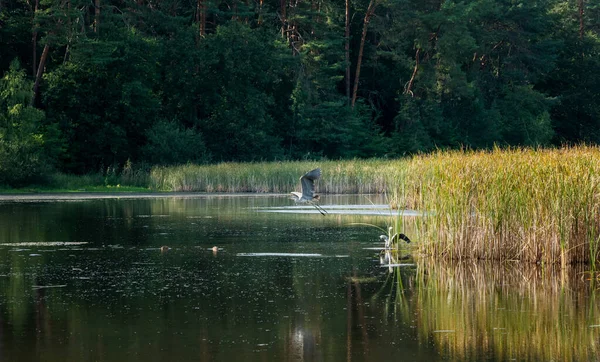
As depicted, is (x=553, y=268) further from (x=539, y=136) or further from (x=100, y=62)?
(x=539, y=136)

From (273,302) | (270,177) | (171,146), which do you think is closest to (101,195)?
(270,177)

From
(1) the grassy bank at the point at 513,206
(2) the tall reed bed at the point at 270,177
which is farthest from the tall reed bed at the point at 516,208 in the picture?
(2) the tall reed bed at the point at 270,177

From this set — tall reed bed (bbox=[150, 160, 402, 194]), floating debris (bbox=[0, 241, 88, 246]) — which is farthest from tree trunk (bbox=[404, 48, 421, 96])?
floating debris (bbox=[0, 241, 88, 246])

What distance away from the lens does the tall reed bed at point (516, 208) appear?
13.6 metres

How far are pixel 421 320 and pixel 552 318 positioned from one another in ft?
4.32

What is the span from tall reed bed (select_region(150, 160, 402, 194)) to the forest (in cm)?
506

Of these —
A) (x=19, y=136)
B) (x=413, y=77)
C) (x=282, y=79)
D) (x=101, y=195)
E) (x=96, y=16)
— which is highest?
(x=96, y=16)

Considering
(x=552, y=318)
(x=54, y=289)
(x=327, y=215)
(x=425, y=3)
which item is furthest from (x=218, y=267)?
(x=425, y=3)

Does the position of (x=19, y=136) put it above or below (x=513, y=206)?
above

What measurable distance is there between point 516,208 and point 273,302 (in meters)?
4.50

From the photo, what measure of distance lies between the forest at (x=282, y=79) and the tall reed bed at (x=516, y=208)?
25.4 meters

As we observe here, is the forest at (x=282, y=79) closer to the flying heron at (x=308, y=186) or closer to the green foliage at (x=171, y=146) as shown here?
the green foliage at (x=171, y=146)

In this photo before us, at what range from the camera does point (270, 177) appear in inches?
1448

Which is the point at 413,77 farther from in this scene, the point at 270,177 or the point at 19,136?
the point at 19,136
